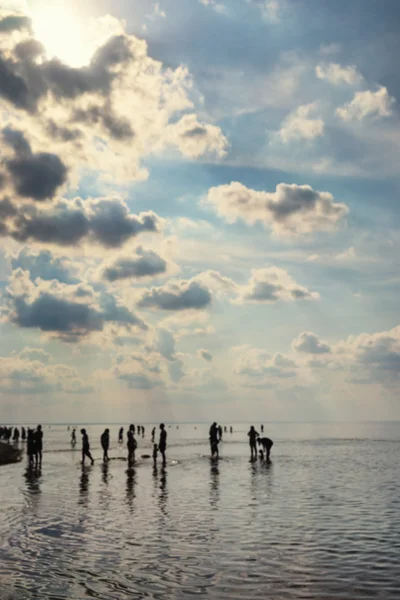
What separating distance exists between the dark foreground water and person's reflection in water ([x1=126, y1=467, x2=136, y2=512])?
109 millimetres

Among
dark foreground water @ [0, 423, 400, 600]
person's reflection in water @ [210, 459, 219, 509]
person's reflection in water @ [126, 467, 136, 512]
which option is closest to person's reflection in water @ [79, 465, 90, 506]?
dark foreground water @ [0, 423, 400, 600]

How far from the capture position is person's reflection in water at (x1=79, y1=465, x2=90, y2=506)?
21883 millimetres

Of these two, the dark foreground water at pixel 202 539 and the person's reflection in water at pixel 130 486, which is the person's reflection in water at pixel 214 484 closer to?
the dark foreground water at pixel 202 539

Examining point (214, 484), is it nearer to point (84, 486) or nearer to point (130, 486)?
point (130, 486)

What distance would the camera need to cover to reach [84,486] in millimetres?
26188

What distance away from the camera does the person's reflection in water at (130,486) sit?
2125cm

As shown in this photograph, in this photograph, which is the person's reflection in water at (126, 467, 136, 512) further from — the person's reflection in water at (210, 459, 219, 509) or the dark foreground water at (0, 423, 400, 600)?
the person's reflection in water at (210, 459, 219, 509)

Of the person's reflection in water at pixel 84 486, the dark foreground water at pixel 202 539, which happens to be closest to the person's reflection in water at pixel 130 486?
the dark foreground water at pixel 202 539

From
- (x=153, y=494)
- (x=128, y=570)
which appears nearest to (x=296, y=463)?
(x=153, y=494)

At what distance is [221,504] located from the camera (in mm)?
20094

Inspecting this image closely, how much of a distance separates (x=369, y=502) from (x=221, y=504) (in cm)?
536

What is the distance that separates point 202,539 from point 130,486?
1244cm

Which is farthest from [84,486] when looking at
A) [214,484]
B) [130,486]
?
[214,484]

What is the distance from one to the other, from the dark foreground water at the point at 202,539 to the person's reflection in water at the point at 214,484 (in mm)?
78
